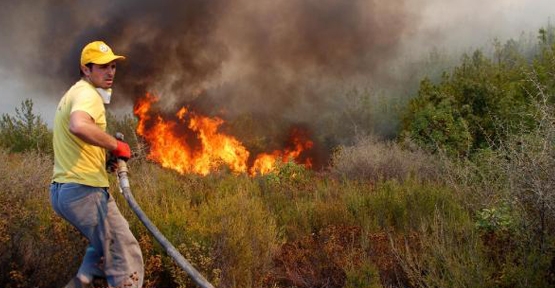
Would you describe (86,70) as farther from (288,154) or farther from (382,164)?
(288,154)

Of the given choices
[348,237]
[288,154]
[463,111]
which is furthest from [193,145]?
[348,237]

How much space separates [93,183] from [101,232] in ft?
1.17

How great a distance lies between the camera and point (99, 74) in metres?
3.63

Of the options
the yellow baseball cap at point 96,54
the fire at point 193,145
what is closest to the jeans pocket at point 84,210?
the yellow baseball cap at point 96,54

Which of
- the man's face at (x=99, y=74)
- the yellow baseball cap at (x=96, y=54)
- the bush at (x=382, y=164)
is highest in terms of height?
the bush at (x=382, y=164)

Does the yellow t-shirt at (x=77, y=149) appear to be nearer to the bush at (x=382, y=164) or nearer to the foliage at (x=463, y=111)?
the bush at (x=382, y=164)

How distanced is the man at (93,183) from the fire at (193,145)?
32.8 ft

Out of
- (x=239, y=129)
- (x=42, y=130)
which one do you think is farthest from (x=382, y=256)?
(x=42, y=130)

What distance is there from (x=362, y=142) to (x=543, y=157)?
33.5 ft

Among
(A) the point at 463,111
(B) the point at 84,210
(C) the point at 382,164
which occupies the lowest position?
(B) the point at 84,210

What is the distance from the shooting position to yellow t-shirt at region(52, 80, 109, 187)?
3451mm

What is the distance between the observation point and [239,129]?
1881 cm

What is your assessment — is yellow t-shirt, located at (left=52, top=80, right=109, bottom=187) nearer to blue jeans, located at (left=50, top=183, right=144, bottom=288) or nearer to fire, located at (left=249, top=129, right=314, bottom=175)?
blue jeans, located at (left=50, top=183, right=144, bottom=288)

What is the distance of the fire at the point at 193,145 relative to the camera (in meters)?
14.5
